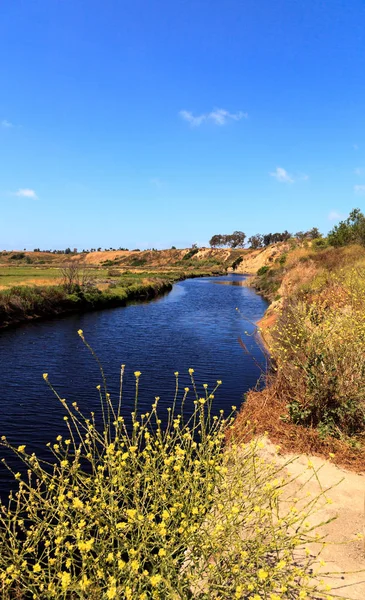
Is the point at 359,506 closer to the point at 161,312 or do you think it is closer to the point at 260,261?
the point at 161,312

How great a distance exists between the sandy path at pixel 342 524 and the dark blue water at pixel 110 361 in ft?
23.9

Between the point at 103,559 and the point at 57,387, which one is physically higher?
the point at 103,559

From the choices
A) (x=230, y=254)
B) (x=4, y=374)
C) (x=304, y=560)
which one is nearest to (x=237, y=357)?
(x=4, y=374)

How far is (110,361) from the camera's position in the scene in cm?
2425

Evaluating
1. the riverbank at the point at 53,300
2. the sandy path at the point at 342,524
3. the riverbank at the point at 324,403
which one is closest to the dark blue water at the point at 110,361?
the riverbank at the point at 53,300

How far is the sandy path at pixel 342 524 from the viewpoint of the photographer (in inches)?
233

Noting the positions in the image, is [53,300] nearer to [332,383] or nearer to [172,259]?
[332,383]

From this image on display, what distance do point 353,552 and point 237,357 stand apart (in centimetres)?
1931

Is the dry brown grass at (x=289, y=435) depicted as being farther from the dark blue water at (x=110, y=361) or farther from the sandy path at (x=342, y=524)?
the dark blue water at (x=110, y=361)

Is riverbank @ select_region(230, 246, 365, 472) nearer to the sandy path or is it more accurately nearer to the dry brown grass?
the dry brown grass

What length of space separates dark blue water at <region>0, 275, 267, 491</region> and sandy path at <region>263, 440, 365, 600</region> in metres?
7.29

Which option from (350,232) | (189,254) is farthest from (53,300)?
(189,254)

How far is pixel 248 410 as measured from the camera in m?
12.7

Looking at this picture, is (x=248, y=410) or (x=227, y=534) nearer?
(x=227, y=534)
